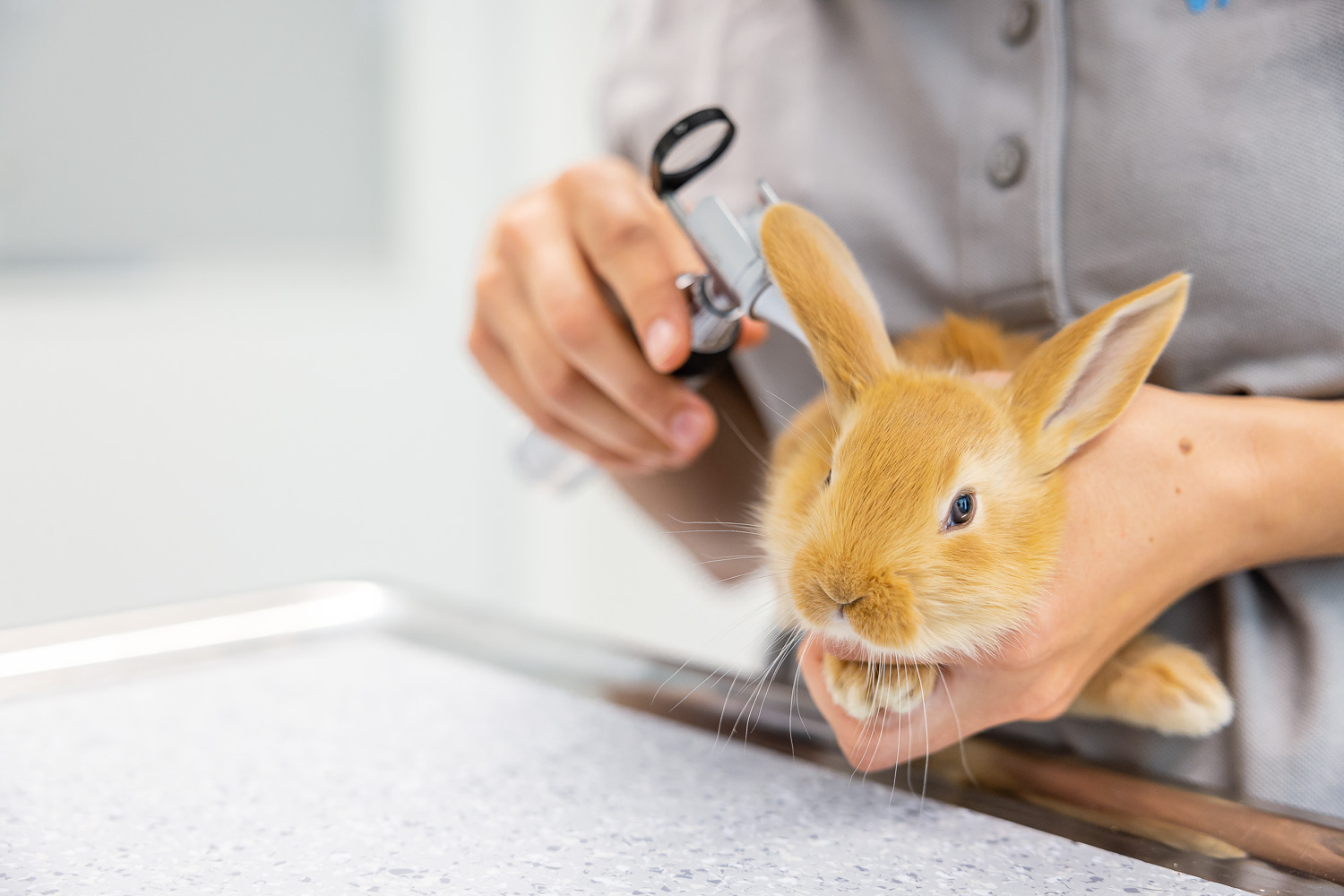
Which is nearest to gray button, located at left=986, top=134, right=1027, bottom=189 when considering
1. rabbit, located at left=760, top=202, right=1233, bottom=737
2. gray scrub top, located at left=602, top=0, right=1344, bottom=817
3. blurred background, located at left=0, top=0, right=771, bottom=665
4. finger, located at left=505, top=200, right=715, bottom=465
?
gray scrub top, located at left=602, top=0, right=1344, bottom=817

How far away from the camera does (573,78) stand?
7.82ft

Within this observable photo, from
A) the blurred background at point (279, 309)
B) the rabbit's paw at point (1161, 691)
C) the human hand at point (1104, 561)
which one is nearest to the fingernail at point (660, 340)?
the human hand at point (1104, 561)

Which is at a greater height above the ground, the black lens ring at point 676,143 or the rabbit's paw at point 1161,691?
the black lens ring at point 676,143

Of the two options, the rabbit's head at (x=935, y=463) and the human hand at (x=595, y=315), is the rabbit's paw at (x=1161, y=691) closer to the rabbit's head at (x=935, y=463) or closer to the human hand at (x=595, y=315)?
the rabbit's head at (x=935, y=463)

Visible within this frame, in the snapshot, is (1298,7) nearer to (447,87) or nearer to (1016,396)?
(1016,396)

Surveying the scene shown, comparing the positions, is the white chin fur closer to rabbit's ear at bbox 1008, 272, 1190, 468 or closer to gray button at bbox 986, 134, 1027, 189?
rabbit's ear at bbox 1008, 272, 1190, 468

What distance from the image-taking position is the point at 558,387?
2.63 ft

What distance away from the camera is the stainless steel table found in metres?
0.48

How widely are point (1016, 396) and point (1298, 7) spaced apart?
0.29m

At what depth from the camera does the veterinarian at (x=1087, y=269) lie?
1.82 feet

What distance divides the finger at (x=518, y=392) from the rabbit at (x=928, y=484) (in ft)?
1.00

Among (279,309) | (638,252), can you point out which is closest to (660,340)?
(638,252)

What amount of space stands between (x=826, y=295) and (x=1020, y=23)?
0.84 ft

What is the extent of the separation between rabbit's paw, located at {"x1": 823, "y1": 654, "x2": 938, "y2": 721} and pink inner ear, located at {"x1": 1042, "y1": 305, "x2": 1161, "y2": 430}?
0.15m
